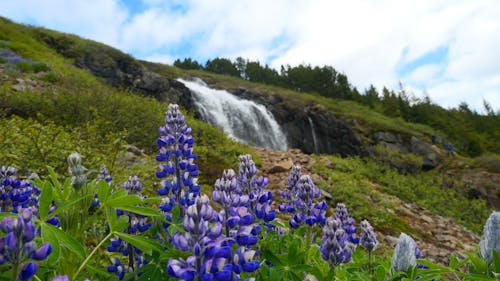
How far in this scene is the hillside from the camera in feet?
19.1

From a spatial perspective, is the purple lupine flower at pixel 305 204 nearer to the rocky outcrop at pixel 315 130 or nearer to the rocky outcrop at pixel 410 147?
the rocky outcrop at pixel 410 147

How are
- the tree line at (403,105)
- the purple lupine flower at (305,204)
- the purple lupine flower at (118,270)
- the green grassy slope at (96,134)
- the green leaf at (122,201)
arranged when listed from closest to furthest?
the green leaf at (122,201) < the purple lupine flower at (118,270) < the purple lupine flower at (305,204) < the green grassy slope at (96,134) < the tree line at (403,105)

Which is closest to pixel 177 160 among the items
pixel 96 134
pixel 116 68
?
pixel 96 134

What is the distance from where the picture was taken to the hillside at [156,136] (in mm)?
5812

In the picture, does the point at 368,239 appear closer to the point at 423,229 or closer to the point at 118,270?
the point at 118,270

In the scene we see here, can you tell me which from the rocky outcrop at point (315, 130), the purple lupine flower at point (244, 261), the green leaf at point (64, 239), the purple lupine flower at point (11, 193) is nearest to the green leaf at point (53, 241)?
the green leaf at point (64, 239)

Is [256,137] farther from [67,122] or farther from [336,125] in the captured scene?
[67,122]

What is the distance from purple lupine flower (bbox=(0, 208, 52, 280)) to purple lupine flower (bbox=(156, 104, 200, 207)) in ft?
4.01

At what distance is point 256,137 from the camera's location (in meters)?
22.8

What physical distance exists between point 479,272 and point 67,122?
854 centimetres

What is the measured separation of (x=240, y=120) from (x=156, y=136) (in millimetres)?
14338

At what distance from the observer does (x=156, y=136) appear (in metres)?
9.26

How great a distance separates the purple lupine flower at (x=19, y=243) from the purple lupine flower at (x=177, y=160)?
1223 mm

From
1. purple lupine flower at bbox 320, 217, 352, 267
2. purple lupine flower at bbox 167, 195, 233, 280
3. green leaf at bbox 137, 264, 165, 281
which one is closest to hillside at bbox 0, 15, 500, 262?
green leaf at bbox 137, 264, 165, 281
